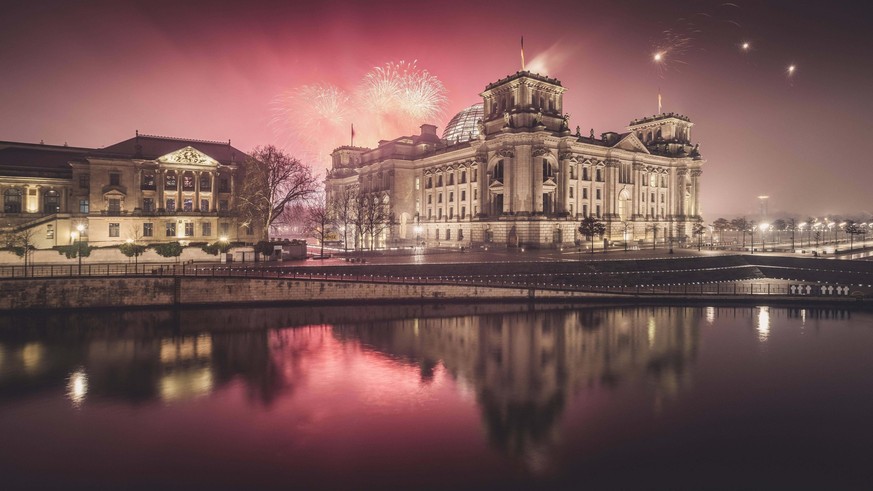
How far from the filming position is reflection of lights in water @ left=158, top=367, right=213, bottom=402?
2205 cm

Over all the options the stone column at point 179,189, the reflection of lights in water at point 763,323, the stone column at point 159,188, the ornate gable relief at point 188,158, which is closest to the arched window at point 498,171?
the reflection of lights in water at point 763,323

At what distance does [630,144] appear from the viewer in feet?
295

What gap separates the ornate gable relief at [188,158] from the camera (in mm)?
68625

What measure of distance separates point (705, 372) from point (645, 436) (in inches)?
430

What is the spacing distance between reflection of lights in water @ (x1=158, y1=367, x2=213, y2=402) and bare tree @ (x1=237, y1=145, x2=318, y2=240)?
123 ft

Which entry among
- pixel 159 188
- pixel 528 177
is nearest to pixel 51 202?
pixel 159 188

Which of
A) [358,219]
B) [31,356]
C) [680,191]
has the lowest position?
[31,356]

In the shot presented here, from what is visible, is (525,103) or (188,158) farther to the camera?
(525,103)

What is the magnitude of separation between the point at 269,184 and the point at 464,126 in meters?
56.3

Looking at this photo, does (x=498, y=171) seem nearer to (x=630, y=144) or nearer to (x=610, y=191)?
(x=610, y=191)

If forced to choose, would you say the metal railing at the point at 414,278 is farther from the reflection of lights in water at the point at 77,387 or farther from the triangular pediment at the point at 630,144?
the triangular pediment at the point at 630,144

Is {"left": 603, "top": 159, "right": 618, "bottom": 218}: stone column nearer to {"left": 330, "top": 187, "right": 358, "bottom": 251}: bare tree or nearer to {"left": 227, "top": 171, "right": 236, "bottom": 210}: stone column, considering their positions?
{"left": 330, "top": 187, "right": 358, "bottom": 251}: bare tree

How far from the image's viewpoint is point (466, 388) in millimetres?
23031

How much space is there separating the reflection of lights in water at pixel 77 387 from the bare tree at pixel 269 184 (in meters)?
37.2
